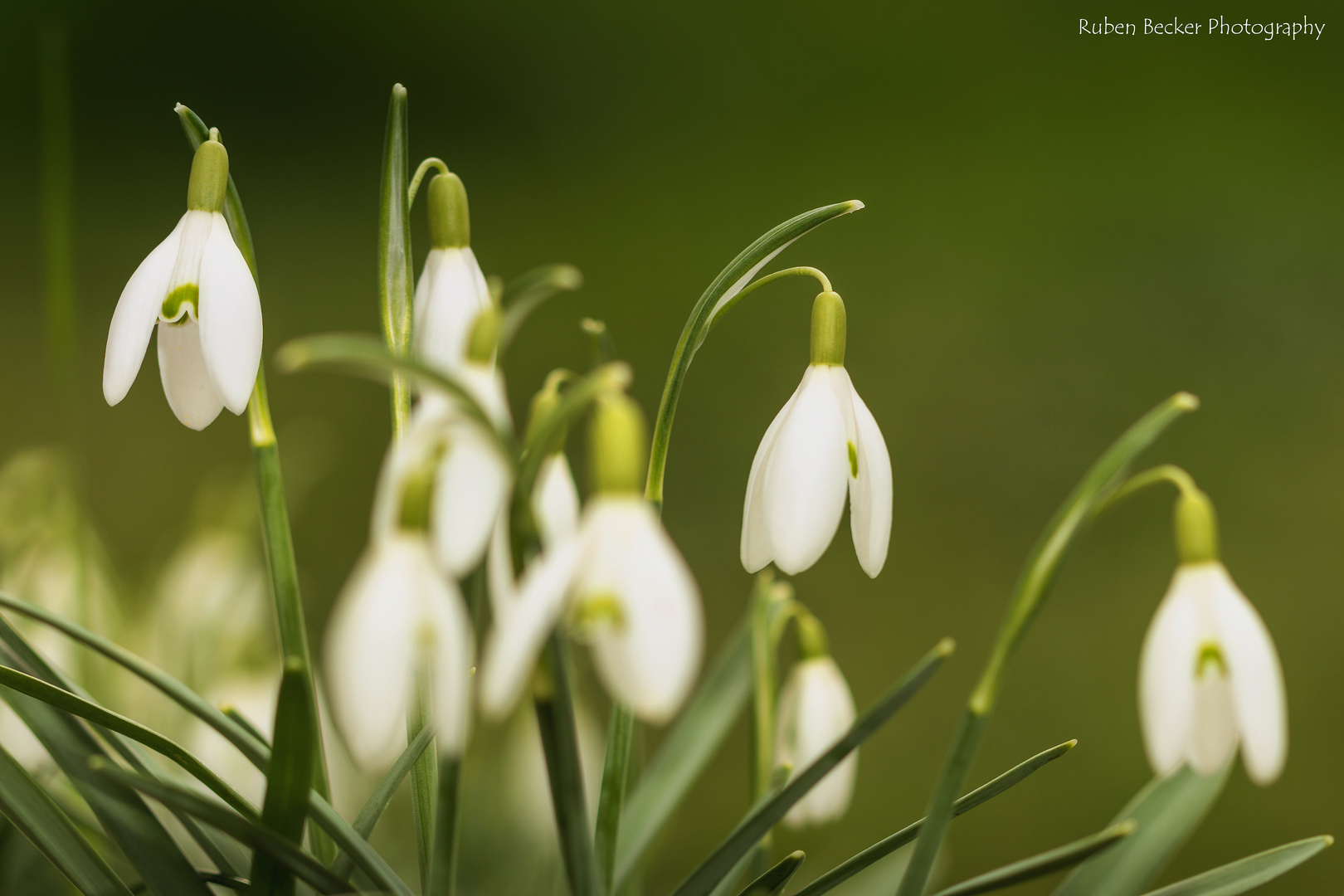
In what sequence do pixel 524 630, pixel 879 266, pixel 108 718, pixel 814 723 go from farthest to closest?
pixel 879 266, pixel 814 723, pixel 108 718, pixel 524 630

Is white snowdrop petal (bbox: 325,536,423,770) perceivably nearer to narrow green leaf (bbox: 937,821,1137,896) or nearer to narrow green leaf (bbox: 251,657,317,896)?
narrow green leaf (bbox: 251,657,317,896)

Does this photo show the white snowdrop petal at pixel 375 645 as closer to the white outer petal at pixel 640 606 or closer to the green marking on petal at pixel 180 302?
the white outer petal at pixel 640 606

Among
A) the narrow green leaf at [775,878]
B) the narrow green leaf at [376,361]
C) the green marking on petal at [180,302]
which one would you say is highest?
the green marking on petal at [180,302]

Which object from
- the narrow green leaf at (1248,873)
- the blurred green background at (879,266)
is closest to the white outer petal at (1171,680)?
the narrow green leaf at (1248,873)

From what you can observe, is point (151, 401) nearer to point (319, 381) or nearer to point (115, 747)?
point (319, 381)

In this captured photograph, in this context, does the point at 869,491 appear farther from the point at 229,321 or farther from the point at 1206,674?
the point at 229,321

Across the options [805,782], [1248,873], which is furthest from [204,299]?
[1248,873]
